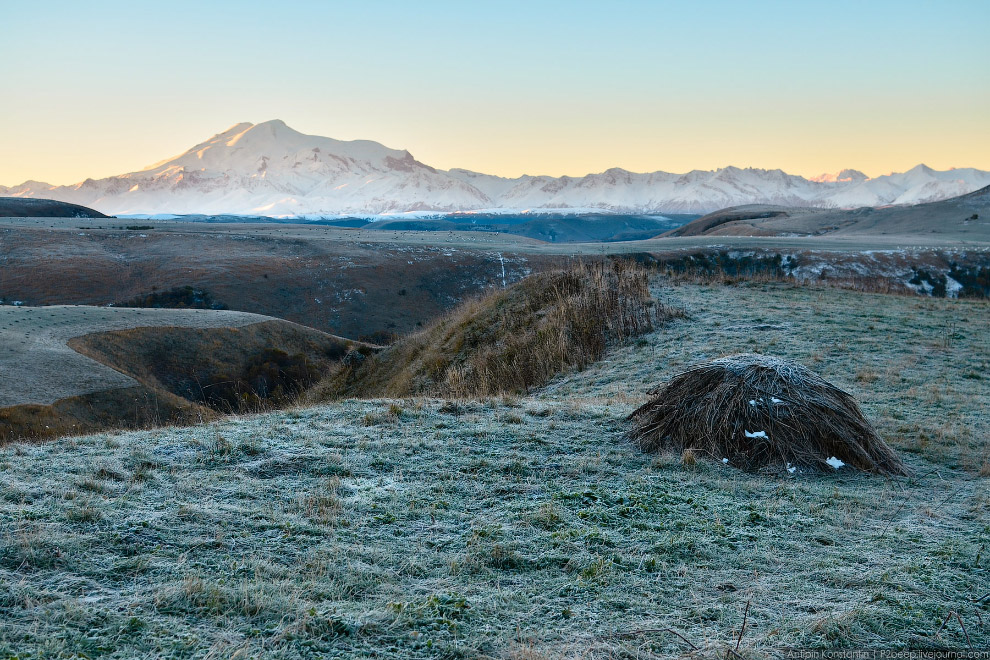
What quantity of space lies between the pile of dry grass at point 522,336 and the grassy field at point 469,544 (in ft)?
18.3

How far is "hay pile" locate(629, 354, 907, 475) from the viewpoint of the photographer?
270 inches

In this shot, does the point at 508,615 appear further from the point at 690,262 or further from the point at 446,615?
the point at 690,262

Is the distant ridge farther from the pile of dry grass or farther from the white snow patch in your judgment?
the white snow patch

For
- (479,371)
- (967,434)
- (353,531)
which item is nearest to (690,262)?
(479,371)

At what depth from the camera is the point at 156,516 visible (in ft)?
15.7

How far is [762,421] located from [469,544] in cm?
394

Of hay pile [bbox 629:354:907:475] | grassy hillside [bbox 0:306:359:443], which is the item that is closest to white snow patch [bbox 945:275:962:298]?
grassy hillside [bbox 0:306:359:443]

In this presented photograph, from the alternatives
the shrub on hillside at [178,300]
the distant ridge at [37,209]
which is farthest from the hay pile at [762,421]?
the distant ridge at [37,209]

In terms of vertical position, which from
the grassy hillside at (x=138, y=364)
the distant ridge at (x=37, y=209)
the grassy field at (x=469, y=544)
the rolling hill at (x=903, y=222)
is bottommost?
the grassy hillside at (x=138, y=364)

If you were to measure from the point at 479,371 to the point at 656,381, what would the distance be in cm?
472

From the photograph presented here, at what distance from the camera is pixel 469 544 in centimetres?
468

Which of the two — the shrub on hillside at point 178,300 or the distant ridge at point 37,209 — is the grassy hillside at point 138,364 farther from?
the distant ridge at point 37,209

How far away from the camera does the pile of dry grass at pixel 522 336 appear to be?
46.1 feet

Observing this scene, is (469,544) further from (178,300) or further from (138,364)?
(178,300)
